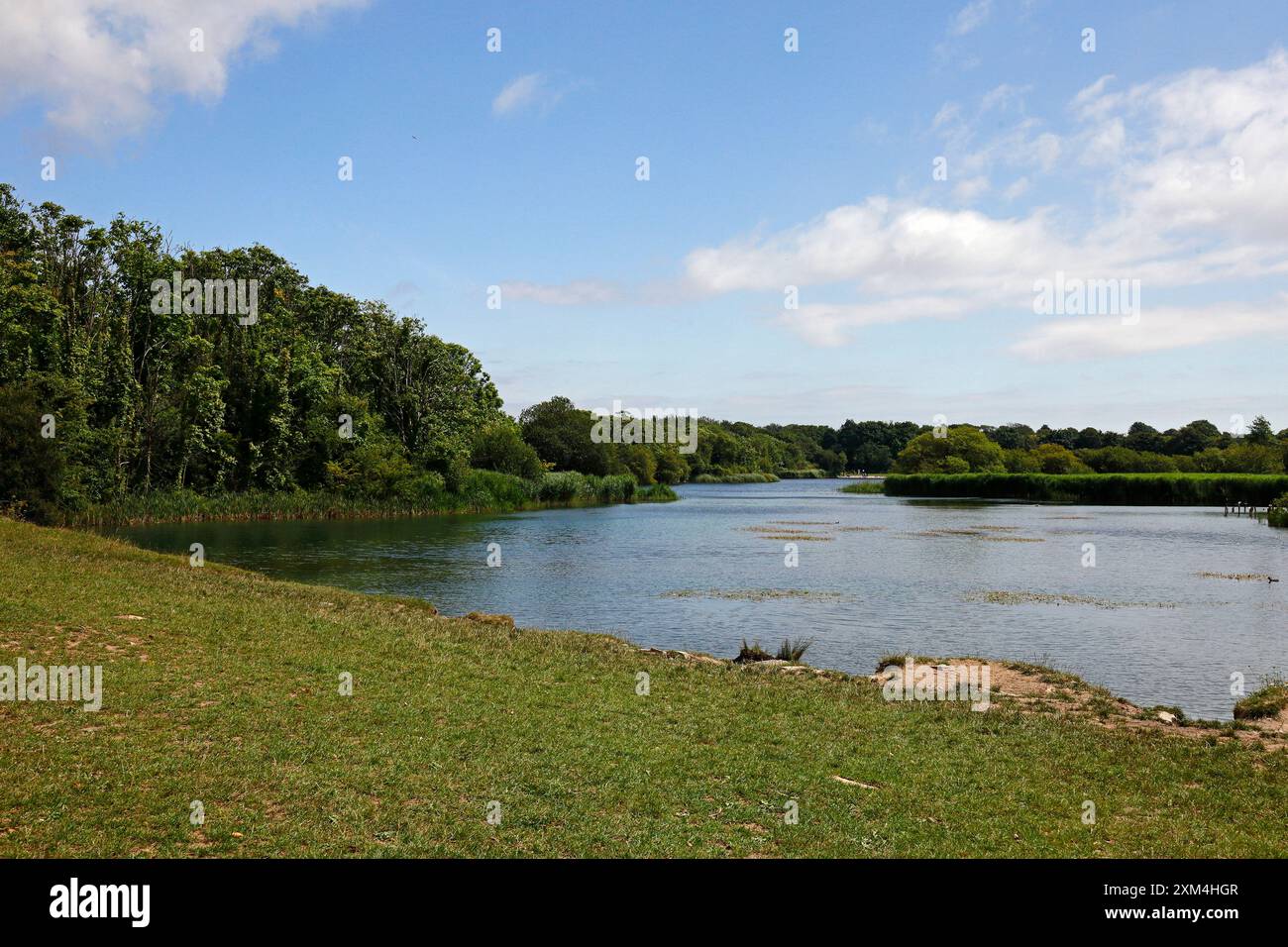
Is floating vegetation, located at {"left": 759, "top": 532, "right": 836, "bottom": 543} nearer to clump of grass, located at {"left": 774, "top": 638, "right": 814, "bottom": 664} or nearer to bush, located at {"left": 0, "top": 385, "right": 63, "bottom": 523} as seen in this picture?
clump of grass, located at {"left": 774, "top": 638, "right": 814, "bottom": 664}

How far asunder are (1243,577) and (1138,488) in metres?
80.4

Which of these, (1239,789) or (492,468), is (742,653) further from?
(492,468)

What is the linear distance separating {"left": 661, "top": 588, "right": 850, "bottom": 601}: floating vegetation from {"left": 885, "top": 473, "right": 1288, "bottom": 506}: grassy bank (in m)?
91.8

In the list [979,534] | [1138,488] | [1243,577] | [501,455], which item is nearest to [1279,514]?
[979,534]

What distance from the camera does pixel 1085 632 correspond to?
26688mm

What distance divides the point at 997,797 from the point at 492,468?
97365mm

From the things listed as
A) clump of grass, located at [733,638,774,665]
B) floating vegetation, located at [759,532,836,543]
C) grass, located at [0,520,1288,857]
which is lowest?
floating vegetation, located at [759,532,836,543]

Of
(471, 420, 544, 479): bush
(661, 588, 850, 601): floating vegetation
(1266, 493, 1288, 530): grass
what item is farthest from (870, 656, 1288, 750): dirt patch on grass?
(471, 420, 544, 479): bush

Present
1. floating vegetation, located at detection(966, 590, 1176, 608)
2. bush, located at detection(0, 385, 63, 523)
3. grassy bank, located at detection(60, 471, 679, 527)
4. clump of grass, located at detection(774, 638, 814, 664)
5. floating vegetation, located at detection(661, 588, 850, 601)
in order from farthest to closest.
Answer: grassy bank, located at detection(60, 471, 679, 527)
bush, located at detection(0, 385, 63, 523)
floating vegetation, located at detection(661, 588, 850, 601)
floating vegetation, located at detection(966, 590, 1176, 608)
clump of grass, located at detection(774, 638, 814, 664)

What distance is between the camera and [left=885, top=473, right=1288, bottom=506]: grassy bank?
338 feet
